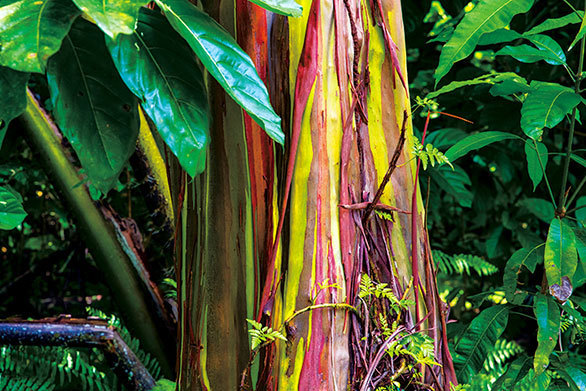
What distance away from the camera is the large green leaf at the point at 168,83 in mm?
527

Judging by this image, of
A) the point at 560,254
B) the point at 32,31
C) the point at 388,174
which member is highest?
the point at 32,31

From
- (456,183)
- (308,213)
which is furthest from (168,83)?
(456,183)

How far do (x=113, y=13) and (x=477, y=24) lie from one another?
0.53 m

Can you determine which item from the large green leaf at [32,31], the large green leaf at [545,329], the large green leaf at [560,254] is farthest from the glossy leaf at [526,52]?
the large green leaf at [32,31]

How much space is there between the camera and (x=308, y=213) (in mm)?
632

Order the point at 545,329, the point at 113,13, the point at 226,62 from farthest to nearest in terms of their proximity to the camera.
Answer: the point at 545,329, the point at 226,62, the point at 113,13

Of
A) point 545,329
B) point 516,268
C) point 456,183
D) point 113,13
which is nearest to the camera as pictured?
point 113,13

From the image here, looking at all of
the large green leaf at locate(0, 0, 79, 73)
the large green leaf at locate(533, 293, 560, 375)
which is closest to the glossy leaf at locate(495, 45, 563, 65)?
the large green leaf at locate(533, 293, 560, 375)

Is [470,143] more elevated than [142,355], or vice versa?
[470,143]

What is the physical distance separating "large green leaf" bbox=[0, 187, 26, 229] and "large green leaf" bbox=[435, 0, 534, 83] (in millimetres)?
585

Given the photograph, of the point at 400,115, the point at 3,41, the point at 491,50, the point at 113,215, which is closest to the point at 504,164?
the point at 491,50

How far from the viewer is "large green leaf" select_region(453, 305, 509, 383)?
85cm

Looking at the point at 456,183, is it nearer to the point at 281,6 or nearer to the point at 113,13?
the point at 281,6

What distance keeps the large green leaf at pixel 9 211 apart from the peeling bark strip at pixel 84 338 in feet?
1.39
